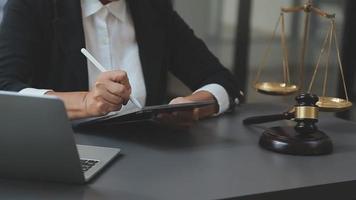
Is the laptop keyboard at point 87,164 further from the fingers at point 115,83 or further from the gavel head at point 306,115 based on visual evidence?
the gavel head at point 306,115

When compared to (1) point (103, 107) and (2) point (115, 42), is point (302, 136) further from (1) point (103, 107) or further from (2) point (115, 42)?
(2) point (115, 42)

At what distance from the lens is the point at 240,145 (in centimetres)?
115

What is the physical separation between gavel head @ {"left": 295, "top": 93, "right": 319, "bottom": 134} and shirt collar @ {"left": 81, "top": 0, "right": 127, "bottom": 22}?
2.12ft

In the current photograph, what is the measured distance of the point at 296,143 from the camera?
1093 millimetres

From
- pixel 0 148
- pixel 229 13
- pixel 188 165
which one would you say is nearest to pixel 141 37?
pixel 188 165

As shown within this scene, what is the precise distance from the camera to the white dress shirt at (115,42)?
59.2 inches

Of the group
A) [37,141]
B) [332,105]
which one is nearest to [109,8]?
[332,105]

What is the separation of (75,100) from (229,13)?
2380 mm

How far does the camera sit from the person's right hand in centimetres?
116

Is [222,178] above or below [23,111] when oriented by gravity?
below

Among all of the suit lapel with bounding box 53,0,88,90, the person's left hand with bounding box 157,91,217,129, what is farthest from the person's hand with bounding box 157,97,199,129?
the suit lapel with bounding box 53,0,88,90

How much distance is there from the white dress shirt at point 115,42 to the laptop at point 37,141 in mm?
593

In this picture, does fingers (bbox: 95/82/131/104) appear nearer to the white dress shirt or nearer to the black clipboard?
the black clipboard

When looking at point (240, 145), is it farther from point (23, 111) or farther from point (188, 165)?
point (23, 111)
